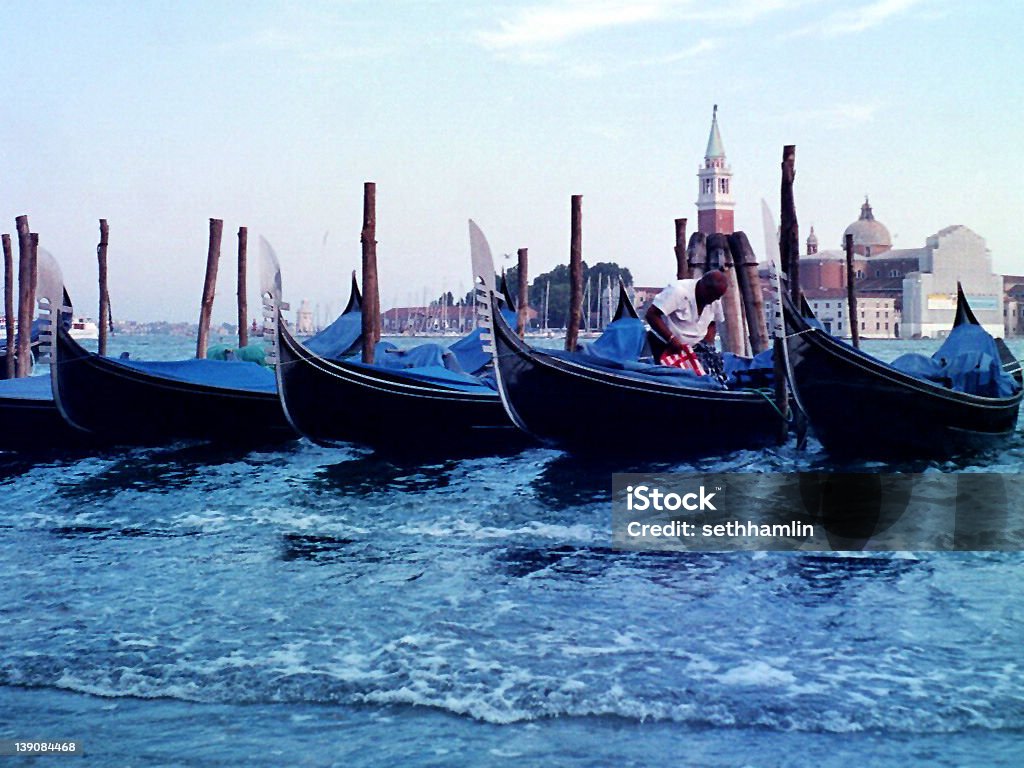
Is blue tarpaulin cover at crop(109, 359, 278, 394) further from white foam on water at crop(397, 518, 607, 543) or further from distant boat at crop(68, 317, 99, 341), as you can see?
distant boat at crop(68, 317, 99, 341)

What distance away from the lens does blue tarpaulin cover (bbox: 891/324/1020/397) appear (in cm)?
765

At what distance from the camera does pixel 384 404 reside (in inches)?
293

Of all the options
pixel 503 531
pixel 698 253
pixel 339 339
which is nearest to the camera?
pixel 503 531

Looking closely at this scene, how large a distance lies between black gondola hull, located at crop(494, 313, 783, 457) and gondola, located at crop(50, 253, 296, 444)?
81.4 inches

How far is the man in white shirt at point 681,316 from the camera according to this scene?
710cm

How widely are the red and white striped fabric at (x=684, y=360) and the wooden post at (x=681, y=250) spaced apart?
12.7ft

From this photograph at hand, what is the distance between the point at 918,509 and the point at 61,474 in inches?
197

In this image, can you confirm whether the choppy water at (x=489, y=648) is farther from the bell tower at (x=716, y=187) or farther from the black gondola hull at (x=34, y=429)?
the bell tower at (x=716, y=187)

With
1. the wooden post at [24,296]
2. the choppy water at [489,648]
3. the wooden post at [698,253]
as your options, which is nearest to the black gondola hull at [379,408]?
the choppy water at [489,648]

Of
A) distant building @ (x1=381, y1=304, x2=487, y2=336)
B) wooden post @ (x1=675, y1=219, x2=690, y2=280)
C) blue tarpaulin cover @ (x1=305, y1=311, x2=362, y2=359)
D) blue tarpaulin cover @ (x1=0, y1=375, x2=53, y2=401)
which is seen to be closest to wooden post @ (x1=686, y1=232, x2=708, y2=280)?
wooden post @ (x1=675, y1=219, x2=690, y2=280)

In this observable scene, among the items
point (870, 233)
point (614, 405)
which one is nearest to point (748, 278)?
point (614, 405)

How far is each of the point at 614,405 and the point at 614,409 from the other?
0.09 ft

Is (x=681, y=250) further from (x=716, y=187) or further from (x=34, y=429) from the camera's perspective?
(x=716, y=187)

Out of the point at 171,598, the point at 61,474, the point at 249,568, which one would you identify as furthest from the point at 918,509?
the point at 61,474
